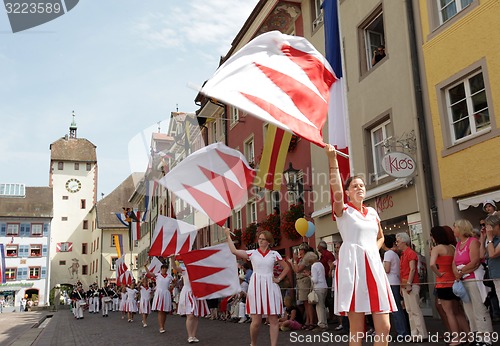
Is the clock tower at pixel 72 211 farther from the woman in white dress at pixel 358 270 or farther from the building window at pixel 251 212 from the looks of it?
the woman in white dress at pixel 358 270

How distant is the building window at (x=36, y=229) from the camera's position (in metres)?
70.8

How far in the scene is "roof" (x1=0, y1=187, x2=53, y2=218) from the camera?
7144cm

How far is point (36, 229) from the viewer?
71250 millimetres

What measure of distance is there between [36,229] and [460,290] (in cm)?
7176

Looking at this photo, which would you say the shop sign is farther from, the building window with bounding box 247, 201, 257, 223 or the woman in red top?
the building window with bounding box 247, 201, 257, 223

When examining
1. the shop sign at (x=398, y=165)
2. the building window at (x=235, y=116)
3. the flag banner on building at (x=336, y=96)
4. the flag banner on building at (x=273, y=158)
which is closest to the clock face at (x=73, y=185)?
the building window at (x=235, y=116)

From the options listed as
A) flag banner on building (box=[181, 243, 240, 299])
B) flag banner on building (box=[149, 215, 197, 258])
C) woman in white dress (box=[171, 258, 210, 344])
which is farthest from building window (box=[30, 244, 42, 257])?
flag banner on building (box=[181, 243, 240, 299])

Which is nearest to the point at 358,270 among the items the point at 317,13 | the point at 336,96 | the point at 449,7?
the point at 336,96

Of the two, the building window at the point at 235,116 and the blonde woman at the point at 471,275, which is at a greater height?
the building window at the point at 235,116

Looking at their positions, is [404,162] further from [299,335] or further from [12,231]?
[12,231]

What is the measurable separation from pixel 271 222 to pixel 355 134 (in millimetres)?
6437

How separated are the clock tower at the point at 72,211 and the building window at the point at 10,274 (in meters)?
11.7

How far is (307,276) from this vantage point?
480 inches

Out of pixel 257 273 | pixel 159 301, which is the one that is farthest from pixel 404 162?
pixel 159 301
